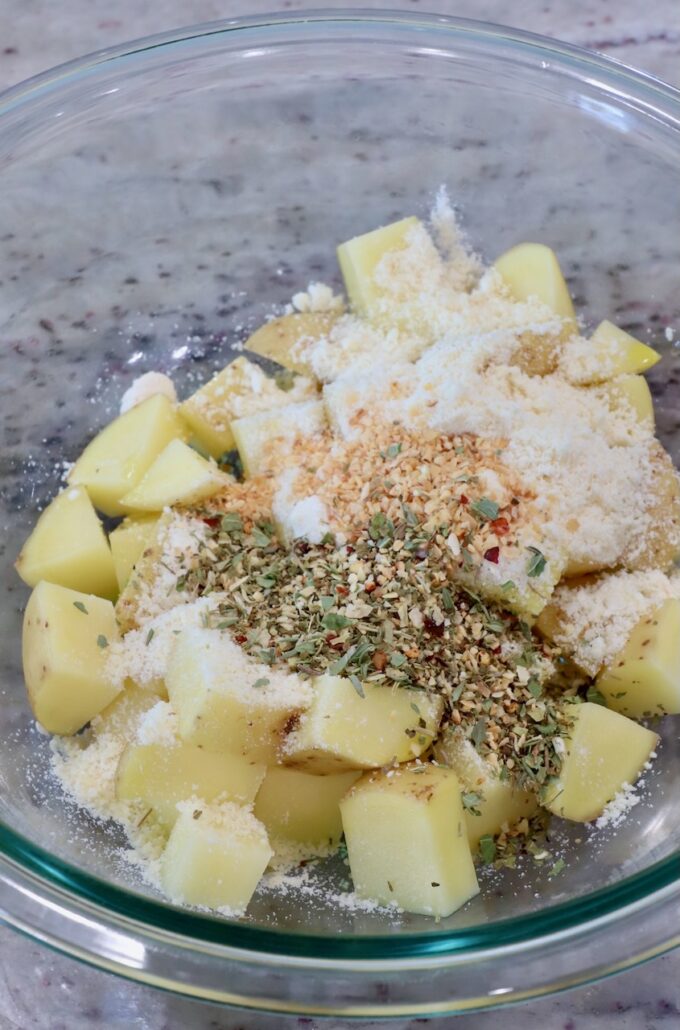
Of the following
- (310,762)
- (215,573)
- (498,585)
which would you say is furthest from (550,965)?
(215,573)

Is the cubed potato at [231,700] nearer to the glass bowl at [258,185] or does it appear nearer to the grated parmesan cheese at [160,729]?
the grated parmesan cheese at [160,729]

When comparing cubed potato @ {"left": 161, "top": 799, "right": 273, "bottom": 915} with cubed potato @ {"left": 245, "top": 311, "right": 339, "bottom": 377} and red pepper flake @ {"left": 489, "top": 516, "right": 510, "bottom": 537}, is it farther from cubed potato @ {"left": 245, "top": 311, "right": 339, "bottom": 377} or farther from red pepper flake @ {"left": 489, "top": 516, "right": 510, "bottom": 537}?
cubed potato @ {"left": 245, "top": 311, "right": 339, "bottom": 377}

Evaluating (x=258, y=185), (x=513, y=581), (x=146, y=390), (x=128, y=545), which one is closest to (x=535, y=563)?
(x=513, y=581)

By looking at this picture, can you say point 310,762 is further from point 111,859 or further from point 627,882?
point 627,882

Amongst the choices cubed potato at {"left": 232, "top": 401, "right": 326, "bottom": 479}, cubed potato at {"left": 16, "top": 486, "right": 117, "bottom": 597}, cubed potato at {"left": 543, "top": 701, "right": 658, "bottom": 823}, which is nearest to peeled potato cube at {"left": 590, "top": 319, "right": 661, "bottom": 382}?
cubed potato at {"left": 232, "top": 401, "right": 326, "bottom": 479}

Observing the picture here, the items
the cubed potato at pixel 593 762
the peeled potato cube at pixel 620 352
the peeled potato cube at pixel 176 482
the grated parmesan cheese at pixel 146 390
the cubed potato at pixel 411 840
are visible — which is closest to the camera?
the cubed potato at pixel 411 840

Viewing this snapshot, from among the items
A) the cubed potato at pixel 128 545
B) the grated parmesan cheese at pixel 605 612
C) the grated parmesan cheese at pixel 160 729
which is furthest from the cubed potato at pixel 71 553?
the grated parmesan cheese at pixel 605 612
